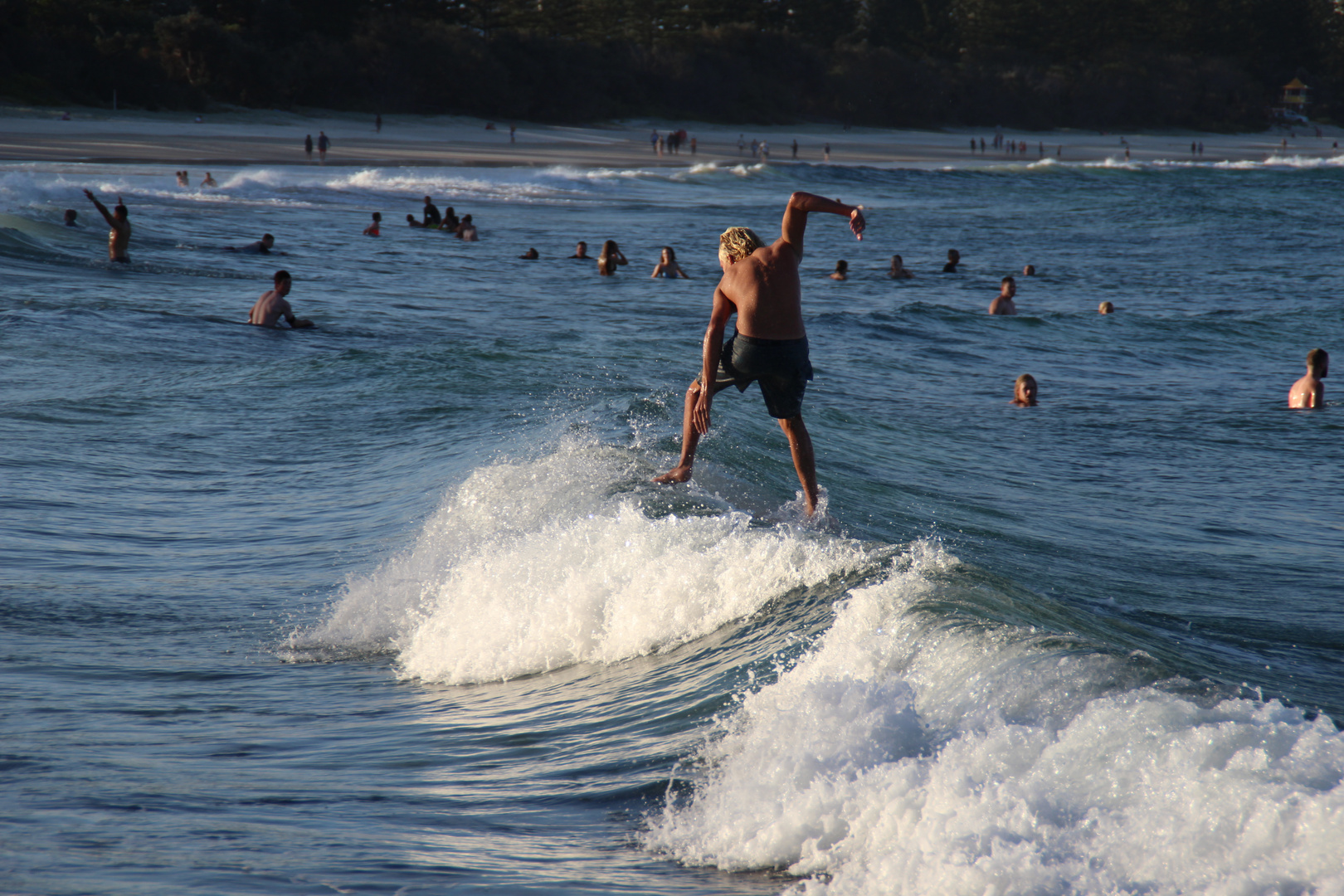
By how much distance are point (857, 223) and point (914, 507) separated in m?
3.29

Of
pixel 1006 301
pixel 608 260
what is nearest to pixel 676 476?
pixel 1006 301

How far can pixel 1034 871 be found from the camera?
302 cm

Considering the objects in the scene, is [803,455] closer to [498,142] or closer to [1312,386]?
[1312,386]

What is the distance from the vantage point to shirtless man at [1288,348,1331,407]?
496 inches

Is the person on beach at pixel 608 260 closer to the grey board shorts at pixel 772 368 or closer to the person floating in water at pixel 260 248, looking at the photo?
the person floating in water at pixel 260 248

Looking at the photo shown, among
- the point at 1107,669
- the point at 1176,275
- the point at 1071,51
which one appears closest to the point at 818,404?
the point at 1107,669

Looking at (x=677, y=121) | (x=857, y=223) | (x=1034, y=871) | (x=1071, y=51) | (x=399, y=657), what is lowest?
(x=399, y=657)

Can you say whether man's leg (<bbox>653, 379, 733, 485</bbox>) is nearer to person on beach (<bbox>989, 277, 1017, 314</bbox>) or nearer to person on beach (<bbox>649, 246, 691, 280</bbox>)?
person on beach (<bbox>989, 277, 1017, 314</bbox>)

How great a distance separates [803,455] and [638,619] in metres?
1.65

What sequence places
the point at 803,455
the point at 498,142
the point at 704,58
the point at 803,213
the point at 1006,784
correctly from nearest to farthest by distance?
the point at 1006,784 → the point at 803,213 → the point at 803,455 → the point at 498,142 → the point at 704,58

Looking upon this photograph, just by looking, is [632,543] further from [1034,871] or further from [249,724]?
[1034,871]

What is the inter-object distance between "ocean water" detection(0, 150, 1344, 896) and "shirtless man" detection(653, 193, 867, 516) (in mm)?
816

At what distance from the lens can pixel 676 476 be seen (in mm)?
6719

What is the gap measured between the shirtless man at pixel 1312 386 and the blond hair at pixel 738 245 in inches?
360
